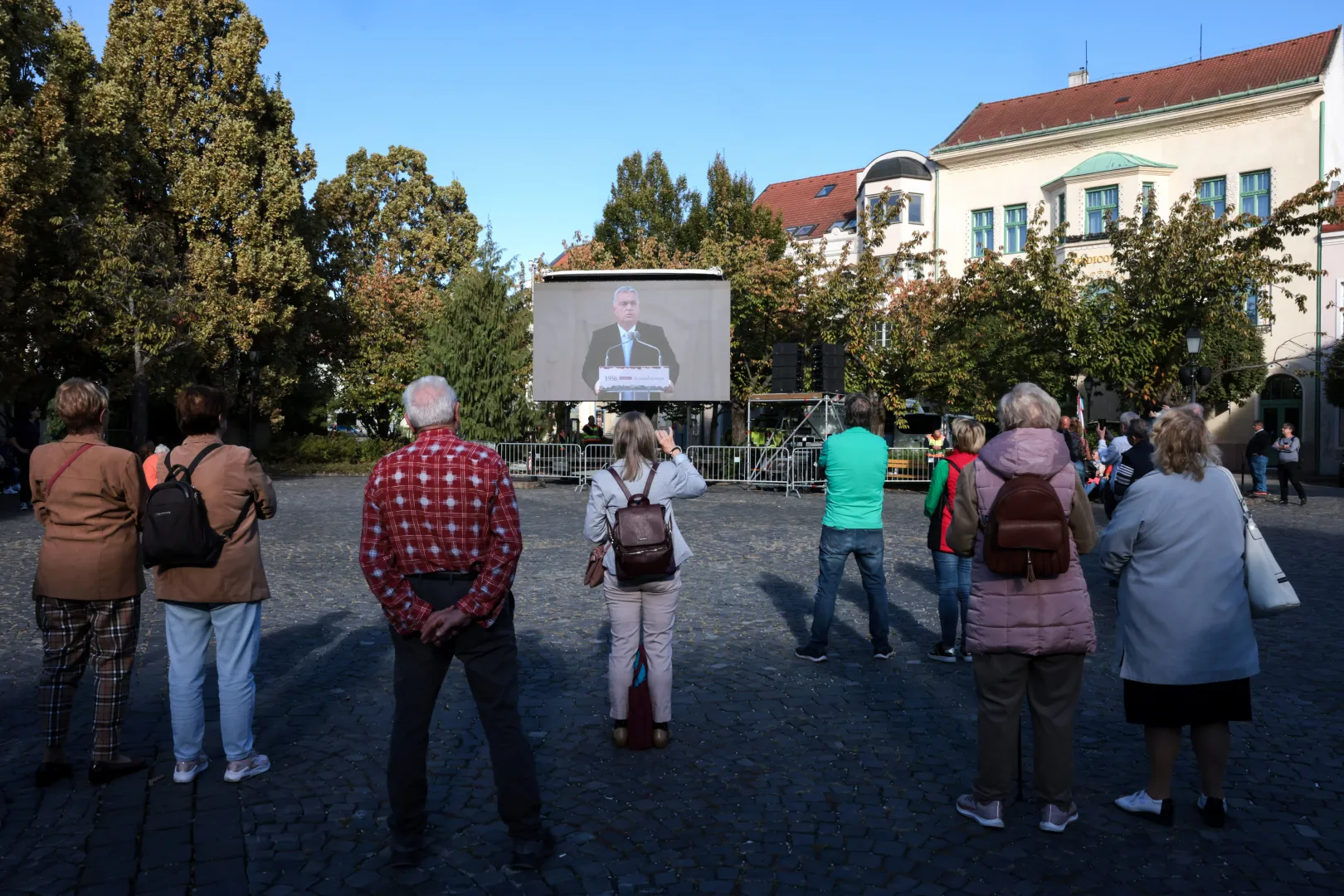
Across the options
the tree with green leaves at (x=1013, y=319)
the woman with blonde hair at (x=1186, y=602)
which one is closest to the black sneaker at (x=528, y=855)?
the woman with blonde hair at (x=1186, y=602)

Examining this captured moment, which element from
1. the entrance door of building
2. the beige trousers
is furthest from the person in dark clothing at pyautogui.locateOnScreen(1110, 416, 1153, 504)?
the entrance door of building

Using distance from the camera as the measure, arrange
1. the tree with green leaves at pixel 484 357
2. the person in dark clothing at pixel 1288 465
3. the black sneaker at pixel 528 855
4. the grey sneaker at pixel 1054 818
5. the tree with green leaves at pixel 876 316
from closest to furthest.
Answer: the black sneaker at pixel 528 855 → the grey sneaker at pixel 1054 818 → the person in dark clothing at pixel 1288 465 → the tree with green leaves at pixel 876 316 → the tree with green leaves at pixel 484 357

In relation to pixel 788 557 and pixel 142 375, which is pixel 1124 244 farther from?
pixel 142 375

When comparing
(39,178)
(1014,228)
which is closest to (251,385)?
(39,178)

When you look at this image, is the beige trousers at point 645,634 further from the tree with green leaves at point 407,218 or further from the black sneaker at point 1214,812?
the tree with green leaves at point 407,218

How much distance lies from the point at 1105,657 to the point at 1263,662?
100 cm

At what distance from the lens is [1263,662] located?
281 inches

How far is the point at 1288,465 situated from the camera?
20.2 m

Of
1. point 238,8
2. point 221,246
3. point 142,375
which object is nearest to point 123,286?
point 142,375

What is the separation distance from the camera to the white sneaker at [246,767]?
15.5 feet

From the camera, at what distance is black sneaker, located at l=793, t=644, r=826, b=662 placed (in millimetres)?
7152

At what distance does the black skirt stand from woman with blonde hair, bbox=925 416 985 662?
2.76 m

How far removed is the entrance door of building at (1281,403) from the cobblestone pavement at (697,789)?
30266 millimetres

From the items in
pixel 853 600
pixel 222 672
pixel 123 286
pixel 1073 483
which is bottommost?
pixel 853 600
